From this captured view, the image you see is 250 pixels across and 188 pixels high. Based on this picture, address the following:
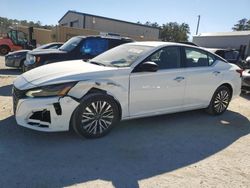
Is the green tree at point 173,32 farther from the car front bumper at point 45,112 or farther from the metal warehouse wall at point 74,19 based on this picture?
the car front bumper at point 45,112

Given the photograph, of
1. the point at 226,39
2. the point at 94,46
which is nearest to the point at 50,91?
the point at 94,46

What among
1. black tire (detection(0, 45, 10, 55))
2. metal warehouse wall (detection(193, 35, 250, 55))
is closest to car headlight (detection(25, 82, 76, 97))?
black tire (detection(0, 45, 10, 55))

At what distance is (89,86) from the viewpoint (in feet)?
14.5

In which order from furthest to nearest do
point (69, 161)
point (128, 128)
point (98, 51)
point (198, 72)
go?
1. point (98, 51)
2. point (198, 72)
3. point (128, 128)
4. point (69, 161)

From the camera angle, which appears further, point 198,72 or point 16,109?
point 198,72

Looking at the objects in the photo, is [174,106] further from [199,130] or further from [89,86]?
[89,86]

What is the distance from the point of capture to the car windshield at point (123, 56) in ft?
16.6

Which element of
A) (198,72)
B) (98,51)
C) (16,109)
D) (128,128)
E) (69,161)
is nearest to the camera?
(69,161)

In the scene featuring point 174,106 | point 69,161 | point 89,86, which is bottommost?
point 69,161

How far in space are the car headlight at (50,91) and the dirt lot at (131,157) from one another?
740 millimetres

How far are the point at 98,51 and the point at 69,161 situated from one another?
5.86m

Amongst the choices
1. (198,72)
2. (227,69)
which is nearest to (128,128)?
(198,72)

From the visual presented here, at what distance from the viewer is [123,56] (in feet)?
17.4

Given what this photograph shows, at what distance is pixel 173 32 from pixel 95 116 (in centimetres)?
6137
